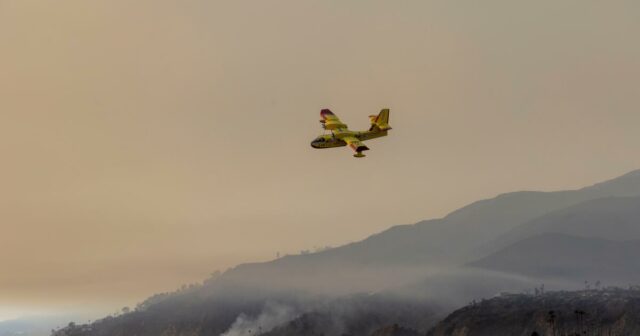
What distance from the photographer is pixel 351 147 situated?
197250 millimetres
